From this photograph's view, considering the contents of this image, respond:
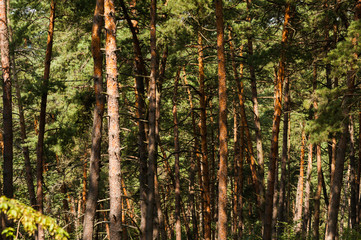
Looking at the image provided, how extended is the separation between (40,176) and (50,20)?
5643mm

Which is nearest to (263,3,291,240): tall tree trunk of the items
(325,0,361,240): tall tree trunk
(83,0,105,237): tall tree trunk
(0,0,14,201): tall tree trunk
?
(325,0,361,240): tall tree trunk

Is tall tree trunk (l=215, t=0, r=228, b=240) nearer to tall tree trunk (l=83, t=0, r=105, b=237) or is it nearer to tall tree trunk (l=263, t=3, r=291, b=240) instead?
tall tree trunk (l=263, t=3, r=291, b=240)

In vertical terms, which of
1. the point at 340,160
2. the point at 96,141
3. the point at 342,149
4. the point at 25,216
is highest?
the point at 96,141

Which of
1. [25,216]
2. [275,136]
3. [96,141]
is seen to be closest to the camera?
[25,216]

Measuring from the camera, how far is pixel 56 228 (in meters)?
3.57

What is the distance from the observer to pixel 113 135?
6.85 m

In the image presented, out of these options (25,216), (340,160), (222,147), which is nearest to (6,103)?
(222,147)

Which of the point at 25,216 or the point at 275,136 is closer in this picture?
the point at 25,216

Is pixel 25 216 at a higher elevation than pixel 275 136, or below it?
below

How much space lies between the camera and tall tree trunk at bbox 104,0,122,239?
6.75m

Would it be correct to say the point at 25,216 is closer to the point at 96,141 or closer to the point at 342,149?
the point at 96,141

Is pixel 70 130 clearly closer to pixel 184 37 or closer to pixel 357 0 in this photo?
pixel 184 37

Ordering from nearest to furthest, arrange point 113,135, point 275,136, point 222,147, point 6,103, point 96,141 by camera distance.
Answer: point 113,135 < point 96,141 < point 222,147 < point 6,103 < point 275,136

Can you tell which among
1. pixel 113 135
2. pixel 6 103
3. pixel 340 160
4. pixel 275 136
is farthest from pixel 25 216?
pixel 340 160
